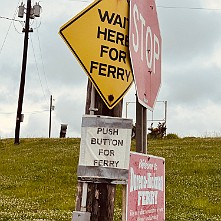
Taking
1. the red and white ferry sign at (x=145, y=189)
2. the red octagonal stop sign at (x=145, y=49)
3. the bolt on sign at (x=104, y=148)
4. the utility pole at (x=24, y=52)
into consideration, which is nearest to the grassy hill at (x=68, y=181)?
the utility pole at (x=24, y=52)

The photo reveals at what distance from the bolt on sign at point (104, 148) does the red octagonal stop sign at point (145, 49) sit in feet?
1.30

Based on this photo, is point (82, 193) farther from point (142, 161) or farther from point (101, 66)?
point (101, 66)

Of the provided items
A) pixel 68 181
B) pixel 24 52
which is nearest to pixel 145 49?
pixel 68 181

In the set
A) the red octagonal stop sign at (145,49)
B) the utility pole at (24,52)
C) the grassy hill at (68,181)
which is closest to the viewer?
the red octagonal stop sign at (145,49)

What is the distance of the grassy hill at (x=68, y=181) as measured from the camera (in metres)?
14.0

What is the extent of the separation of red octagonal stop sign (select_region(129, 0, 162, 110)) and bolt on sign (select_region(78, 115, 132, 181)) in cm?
40

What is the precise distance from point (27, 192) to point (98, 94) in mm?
14886

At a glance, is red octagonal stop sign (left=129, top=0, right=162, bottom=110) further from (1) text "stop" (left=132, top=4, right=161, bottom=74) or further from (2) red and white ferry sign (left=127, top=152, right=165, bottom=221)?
(2) red and white ferry sign (left=127, top=152, right=165, bottom=221)

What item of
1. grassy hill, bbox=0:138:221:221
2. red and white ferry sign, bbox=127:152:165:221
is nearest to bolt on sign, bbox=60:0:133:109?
red and white ferry sign, bbox=127:152:165:221

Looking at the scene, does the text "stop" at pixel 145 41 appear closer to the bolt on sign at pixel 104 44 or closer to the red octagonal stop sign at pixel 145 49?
the red octagonal stop sign at pixel 145 49

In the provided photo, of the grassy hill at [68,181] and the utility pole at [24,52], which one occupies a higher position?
the utility pole at [24,52]

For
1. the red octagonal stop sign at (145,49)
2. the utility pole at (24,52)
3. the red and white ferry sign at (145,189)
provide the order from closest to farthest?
the red and white ferry sign at (145,189) → the red octagonal stop sign at (145,49) → the utility pole at (24,52)

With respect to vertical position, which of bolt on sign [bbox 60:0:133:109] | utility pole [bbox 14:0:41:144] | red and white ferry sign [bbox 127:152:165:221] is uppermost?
utility pole [bbox 14:0:41:144]

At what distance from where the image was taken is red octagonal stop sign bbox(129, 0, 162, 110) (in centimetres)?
385
